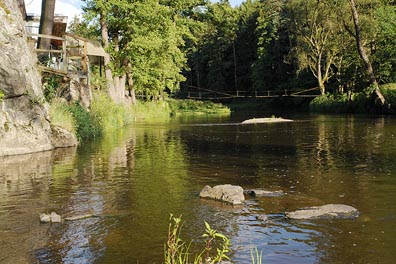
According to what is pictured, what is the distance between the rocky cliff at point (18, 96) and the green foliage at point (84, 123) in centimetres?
367

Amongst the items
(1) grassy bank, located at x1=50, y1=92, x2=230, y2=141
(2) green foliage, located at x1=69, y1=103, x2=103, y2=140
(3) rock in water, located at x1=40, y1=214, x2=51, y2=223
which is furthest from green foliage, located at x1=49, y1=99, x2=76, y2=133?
(3) rock in water, located at x1=40, y1=214, x2=51, y2=223

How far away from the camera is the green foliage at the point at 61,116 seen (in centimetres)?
2067

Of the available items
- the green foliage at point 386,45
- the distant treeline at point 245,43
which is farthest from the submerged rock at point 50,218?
the green foliage at point 386,45

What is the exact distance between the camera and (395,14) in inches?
1918

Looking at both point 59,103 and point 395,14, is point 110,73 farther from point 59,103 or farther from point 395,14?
point 395,14

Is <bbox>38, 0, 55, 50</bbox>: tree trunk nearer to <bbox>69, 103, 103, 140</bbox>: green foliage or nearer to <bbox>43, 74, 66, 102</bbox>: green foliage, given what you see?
<bbox>43, 74, 66, 102</bbox>: green foliage

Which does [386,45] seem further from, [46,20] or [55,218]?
[55,218]

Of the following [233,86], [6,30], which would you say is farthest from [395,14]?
[233,86]

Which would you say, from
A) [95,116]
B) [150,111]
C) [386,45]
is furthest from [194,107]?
[95,116]

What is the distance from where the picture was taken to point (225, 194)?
33.4ft

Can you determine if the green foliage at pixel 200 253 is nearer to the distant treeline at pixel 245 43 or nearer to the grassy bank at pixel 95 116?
the grassy bank at pixel 95 116

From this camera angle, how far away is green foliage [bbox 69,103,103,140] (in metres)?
23.3

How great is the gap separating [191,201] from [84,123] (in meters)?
15.4

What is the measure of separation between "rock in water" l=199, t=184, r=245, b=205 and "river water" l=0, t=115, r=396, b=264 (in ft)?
0.76
